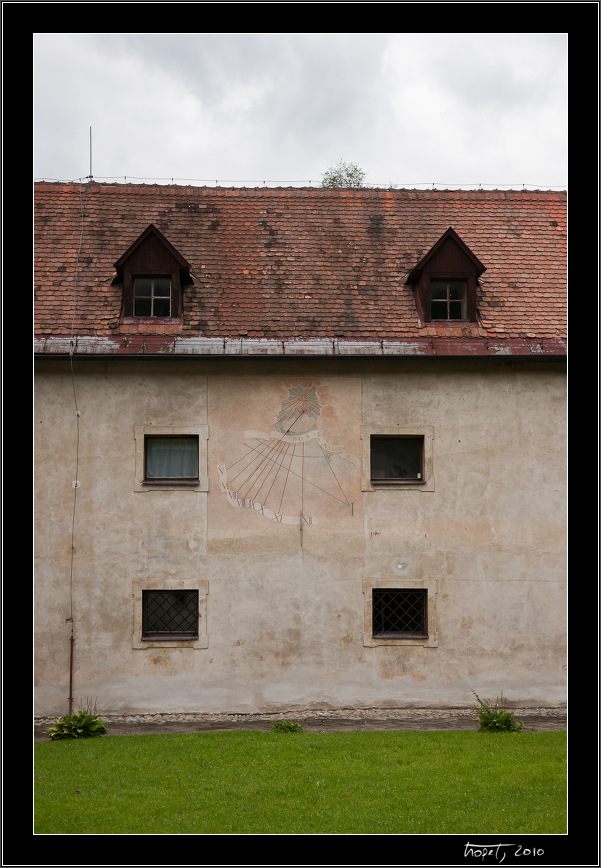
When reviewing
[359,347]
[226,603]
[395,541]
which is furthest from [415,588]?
[359,347]

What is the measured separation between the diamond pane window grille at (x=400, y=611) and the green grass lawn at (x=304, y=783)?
6.22 ft

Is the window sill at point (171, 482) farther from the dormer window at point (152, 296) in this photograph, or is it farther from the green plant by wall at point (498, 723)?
the green plant by wall at point (498, 723)

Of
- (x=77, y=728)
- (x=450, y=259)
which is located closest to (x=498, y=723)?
(x=77, y=728)

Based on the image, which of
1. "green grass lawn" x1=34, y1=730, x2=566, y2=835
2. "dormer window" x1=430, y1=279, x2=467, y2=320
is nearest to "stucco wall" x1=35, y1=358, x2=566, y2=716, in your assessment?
"dormer window" x1=430, y1=279, x2=467, y2=320

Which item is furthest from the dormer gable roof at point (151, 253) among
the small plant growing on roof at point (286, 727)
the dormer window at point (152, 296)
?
the small plant growing on roof at point (286, 727)

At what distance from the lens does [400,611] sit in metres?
12.6

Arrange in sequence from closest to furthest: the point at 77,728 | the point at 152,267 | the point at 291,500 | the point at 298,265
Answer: the point at 77,728 < the point at 291,500 < the point at 152,267 < the point at 298,265

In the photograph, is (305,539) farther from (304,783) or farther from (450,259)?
(450,259)

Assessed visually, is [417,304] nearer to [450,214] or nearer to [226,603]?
[450,214]

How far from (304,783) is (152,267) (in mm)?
8665

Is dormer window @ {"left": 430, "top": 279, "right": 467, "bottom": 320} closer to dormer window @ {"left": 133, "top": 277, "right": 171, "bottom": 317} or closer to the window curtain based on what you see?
dormer window @ {"left": 133, "top": 277, "right": 171, "bottom": 317}

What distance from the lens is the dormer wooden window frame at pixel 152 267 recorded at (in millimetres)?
13031

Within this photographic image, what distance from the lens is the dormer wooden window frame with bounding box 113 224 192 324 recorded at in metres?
13.0

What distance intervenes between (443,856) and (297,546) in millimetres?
8136
